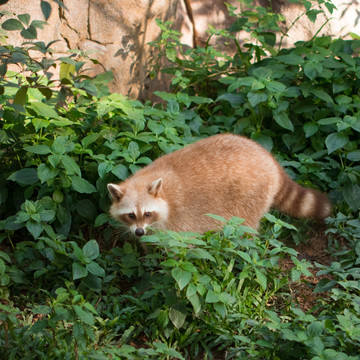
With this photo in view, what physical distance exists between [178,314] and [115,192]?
1425mm

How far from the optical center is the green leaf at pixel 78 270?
3.96 m

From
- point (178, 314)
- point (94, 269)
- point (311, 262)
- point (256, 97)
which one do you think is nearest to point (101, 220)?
point (94, 269)

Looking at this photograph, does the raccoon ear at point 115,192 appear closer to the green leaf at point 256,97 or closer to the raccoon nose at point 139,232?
the raccoon nose at point 139,232

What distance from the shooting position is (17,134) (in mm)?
5129

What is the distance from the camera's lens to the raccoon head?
470cm

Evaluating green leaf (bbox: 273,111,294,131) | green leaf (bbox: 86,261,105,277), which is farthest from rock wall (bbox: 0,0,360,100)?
green leaf (bbox: 86,261,105,277)

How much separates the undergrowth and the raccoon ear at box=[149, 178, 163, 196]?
449mm

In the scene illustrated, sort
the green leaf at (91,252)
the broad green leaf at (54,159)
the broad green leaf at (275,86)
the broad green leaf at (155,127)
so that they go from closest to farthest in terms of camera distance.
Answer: the green leaf at (91,252), the broad green leaf at (54,159), the broad green leaf at (155,127), the broad green leaf at (275,86)

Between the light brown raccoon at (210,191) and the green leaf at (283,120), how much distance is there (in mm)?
755

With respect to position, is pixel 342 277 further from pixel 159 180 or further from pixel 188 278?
pixel 159 180

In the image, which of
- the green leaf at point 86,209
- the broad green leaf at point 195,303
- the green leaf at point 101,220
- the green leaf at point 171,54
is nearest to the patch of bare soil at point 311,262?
the broad green leaf at point 195,303

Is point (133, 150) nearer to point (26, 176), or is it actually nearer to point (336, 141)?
point (26, 176)

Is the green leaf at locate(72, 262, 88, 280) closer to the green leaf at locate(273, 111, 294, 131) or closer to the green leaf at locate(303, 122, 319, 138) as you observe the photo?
the green leaf at locate(273, 111, 294, 131)

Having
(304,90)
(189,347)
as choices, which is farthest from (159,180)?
(304,90)
